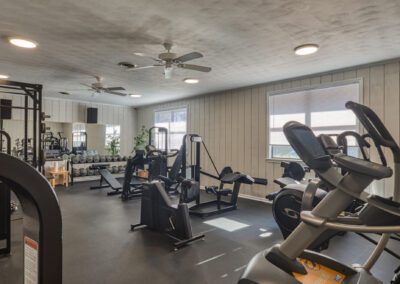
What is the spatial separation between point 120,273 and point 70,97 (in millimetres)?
6243

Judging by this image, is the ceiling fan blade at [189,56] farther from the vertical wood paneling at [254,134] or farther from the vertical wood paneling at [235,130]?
the vertical wood paneling at [235,130]

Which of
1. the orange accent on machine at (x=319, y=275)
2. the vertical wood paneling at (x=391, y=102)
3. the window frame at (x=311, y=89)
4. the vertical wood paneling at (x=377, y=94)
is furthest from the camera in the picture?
the window frame at (x=311, y=89)

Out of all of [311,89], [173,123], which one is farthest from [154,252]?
[173,123]

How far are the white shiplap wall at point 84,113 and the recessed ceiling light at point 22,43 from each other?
4.43m

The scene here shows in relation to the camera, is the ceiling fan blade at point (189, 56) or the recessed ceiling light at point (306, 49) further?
the recessed ceiling light at point (306, 49)

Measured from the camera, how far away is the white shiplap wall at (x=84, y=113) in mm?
7309

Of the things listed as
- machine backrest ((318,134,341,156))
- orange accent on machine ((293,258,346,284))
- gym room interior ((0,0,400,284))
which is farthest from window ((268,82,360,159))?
machine backrest ((318,134,341,156))

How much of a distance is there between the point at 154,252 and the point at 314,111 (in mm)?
3716

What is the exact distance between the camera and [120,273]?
246cm

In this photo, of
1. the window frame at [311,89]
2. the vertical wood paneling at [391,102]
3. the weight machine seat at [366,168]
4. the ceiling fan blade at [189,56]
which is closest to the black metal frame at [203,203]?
the window frame at [311,89]

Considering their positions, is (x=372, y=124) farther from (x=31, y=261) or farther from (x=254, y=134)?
(x=254, y=134)

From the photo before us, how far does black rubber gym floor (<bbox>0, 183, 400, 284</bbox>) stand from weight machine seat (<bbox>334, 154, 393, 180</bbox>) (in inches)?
66.2

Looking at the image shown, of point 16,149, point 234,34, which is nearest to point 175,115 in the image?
point 16,149

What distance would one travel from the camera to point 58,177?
23.2 ft
